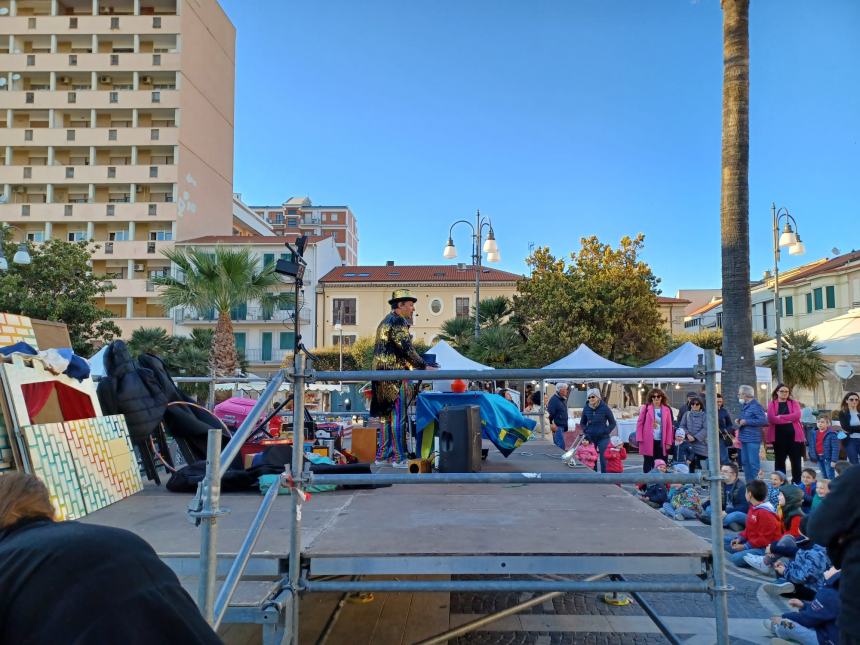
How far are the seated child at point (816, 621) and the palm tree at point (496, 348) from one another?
926 inches

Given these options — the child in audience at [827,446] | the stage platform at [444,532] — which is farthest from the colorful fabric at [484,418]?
the child in audience at [827,446]

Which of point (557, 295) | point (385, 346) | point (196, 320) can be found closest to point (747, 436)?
point (385, 346)

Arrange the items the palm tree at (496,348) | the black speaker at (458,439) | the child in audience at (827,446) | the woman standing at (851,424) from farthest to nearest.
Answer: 1. the palm tree at (496,348)
2. the child in audience at (827,446)
3. the woman standing at (851,424)
4. the black speaker at (458,439)

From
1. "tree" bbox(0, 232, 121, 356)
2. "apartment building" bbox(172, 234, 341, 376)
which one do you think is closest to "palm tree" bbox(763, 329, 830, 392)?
"tree" bbox(0, 232, 121, 356)

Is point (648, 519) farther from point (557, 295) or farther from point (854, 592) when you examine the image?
→ point (557, 295)

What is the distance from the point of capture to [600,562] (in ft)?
8.99

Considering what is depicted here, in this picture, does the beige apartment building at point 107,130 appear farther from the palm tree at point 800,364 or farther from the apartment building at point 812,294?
the apartment building at point 812,294

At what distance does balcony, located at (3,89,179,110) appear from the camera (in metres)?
44.1

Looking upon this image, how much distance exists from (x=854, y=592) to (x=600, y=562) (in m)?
0.93

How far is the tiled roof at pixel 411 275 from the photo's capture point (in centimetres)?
4819

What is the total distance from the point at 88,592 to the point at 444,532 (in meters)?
2.14

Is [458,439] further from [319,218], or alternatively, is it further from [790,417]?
[319,218]

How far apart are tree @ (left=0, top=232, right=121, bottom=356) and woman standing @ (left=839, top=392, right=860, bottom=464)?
25515 millimetres

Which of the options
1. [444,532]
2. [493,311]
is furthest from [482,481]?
[493,311]
